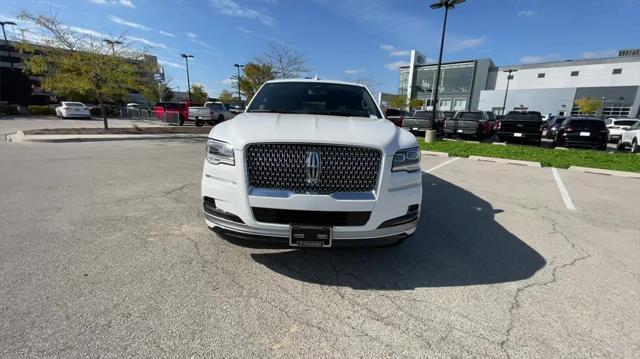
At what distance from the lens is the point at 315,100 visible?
13.5ft

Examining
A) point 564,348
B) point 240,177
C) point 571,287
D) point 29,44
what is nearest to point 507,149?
point 571,287

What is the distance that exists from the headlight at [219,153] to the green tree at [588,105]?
232 feet

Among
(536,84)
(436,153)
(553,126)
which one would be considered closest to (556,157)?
(436,153)

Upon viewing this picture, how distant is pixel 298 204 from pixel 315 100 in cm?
218

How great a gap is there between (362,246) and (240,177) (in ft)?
3.82

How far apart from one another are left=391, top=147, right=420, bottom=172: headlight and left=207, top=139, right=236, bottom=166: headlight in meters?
1.39

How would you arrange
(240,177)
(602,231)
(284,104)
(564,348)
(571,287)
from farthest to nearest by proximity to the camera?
(602,231) → (284,104) → (571,287) → (240,177) → (564,348)

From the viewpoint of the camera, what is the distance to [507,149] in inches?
489

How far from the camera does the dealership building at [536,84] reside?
56188 millimetres

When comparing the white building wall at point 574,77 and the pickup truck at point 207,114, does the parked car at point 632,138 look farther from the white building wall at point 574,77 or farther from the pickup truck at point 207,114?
the white building wall at point 574,77

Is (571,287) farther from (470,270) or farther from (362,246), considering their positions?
(362,246)

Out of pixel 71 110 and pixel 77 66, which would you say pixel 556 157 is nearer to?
pixel 77 66

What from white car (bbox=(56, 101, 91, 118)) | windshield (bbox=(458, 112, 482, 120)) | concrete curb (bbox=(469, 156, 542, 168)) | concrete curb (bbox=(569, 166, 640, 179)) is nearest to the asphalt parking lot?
concrete curb (bbox=(569, 166, 640, 179))

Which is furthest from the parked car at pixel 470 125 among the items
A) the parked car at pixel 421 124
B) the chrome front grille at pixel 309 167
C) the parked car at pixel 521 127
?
the chrome front grille at pixel 309 167
